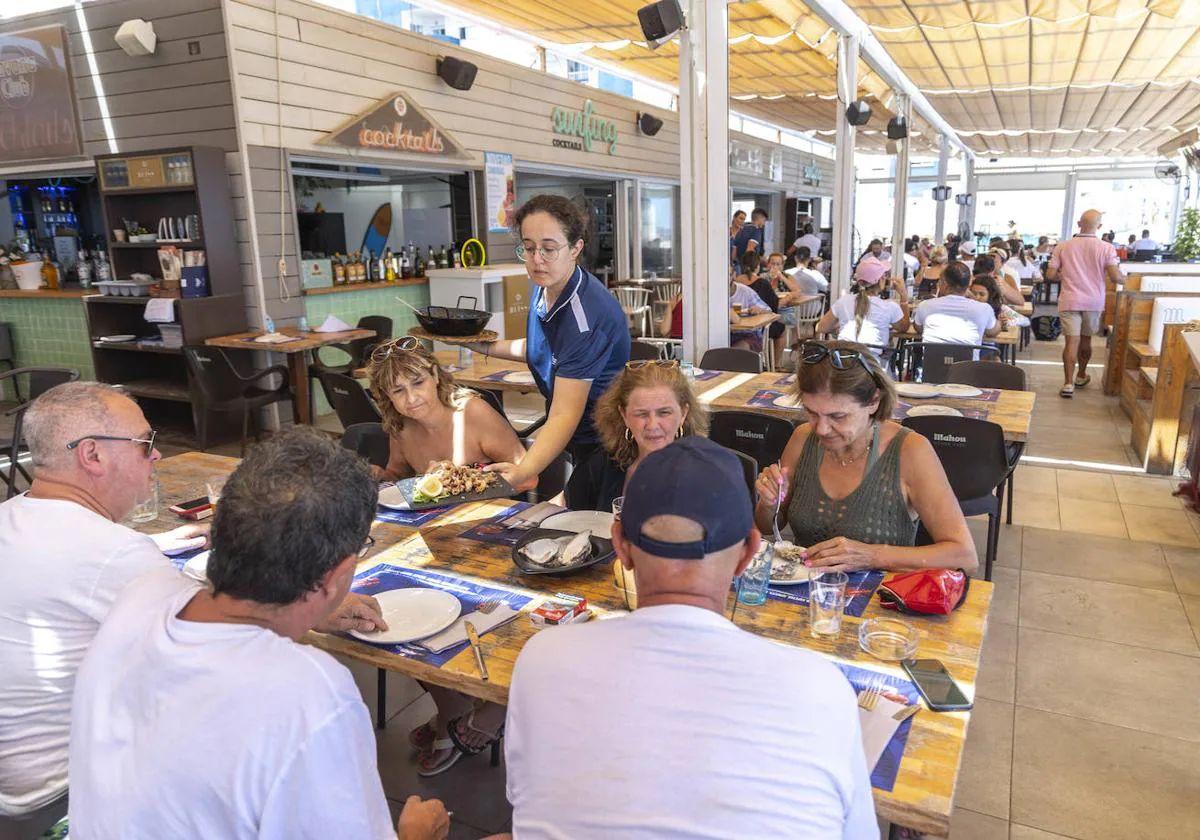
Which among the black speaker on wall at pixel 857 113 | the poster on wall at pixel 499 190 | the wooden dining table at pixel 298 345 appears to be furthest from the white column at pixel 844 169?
the wooden dining table at pixel 298 345

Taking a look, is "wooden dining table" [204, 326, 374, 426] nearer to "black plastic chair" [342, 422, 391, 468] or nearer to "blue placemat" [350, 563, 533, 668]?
"black plastic chair" [342, 422, 391, 468]

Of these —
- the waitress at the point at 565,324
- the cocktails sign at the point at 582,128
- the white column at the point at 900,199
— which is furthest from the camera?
the white column at the point at 900,199

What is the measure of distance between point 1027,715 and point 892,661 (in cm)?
157

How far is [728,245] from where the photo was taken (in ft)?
18.7

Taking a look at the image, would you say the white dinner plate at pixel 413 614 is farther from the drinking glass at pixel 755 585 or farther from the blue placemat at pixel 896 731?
the blue placemat at pixel 896 731

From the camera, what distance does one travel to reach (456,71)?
7637 mm

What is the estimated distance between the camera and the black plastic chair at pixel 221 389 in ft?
18.6

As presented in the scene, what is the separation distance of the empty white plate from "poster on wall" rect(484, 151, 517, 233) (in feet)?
18.1

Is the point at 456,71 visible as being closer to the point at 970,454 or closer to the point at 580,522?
the point at 970,454

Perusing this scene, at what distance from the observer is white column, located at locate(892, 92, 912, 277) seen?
11.6 m

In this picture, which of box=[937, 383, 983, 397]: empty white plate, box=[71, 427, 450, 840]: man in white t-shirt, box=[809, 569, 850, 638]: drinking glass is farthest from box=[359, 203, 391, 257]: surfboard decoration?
box=[71, 427, 450, 840]: man in white t-shirt

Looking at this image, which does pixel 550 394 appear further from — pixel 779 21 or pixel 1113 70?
pixel 1113 70

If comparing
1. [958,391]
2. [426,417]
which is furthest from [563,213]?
[958,391]

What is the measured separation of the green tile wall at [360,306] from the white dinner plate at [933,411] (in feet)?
15.8
